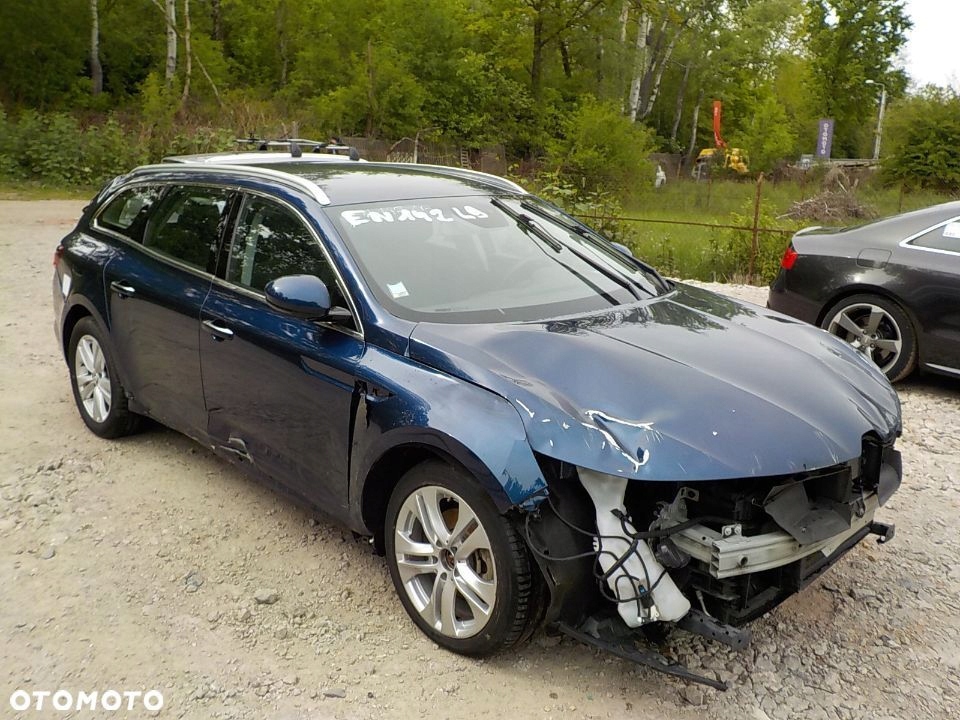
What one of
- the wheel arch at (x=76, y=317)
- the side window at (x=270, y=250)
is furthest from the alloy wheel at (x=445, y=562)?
the wheel arch at (x=76, y=317)

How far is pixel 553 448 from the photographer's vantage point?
2.77 metres

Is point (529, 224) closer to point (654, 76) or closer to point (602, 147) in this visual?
point (602, 147)

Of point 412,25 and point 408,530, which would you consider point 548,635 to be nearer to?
Answer: point 408,530

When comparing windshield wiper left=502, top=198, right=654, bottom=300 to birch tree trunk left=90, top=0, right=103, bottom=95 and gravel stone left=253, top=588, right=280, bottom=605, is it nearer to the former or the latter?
gravel stone left=253, top=588, right=280, bottom=605

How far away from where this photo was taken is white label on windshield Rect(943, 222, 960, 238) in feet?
20.5

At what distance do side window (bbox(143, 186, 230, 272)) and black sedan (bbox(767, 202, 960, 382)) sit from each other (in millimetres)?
4549

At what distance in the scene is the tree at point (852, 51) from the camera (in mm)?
50406

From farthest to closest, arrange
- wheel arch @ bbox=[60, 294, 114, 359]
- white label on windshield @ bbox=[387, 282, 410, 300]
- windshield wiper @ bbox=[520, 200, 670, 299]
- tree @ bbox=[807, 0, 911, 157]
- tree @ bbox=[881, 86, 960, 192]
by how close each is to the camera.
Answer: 1. tree @ bbox=[807, 0, 911, 157]
2. tree @ bbox=[881, 86, 960, 192]
3. wheel arch @ bbox=[60, 294, 114, 359]
4. windshield wiper @ bbox=[520, 200, 670, 299]
5. white label on windshield @ bbox=[387, 282, 410, 300]

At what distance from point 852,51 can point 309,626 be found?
56670 millimetres

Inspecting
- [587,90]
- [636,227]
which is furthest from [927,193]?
[587,90]

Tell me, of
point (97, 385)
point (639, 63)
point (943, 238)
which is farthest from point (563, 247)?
point (639, 63)

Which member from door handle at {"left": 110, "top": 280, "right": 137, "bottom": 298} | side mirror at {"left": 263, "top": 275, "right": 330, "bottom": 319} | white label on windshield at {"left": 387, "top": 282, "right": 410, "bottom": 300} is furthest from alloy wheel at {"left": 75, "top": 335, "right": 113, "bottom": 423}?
white label on windshield at {"left": 387, "top": 282, "right": 410, "bottom": 300}

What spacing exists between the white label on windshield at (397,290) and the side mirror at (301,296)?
0.82ft

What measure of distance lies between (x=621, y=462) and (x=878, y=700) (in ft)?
4.26
